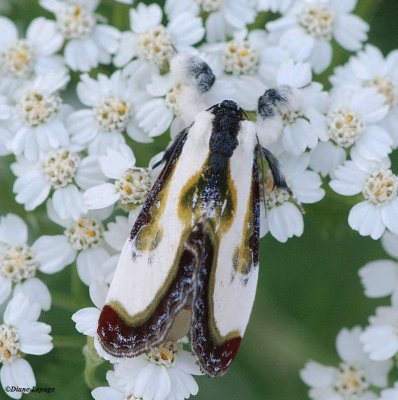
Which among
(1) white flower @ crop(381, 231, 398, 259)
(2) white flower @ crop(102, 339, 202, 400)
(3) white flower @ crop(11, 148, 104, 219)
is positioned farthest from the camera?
(1) white flower @ crop(381, 231, 398, 259)

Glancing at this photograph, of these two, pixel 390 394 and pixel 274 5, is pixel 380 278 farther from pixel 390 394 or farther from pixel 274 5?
pixel 274 5

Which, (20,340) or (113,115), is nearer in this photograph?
(20,340)

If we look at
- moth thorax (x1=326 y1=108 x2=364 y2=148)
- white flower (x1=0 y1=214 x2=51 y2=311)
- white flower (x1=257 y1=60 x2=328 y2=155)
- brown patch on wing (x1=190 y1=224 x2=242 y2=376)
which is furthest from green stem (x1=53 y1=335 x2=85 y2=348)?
moth thorax (x1=326 y1=108 x2=364 y2=148)

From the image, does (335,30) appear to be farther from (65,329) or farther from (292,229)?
(65,329)

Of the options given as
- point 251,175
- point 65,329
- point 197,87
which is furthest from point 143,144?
point 65,329

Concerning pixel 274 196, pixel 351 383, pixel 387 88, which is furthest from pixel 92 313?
pixel 387 88

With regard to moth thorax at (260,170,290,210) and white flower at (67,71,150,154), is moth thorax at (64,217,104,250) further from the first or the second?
moth thorax at (260,170,290,210)
